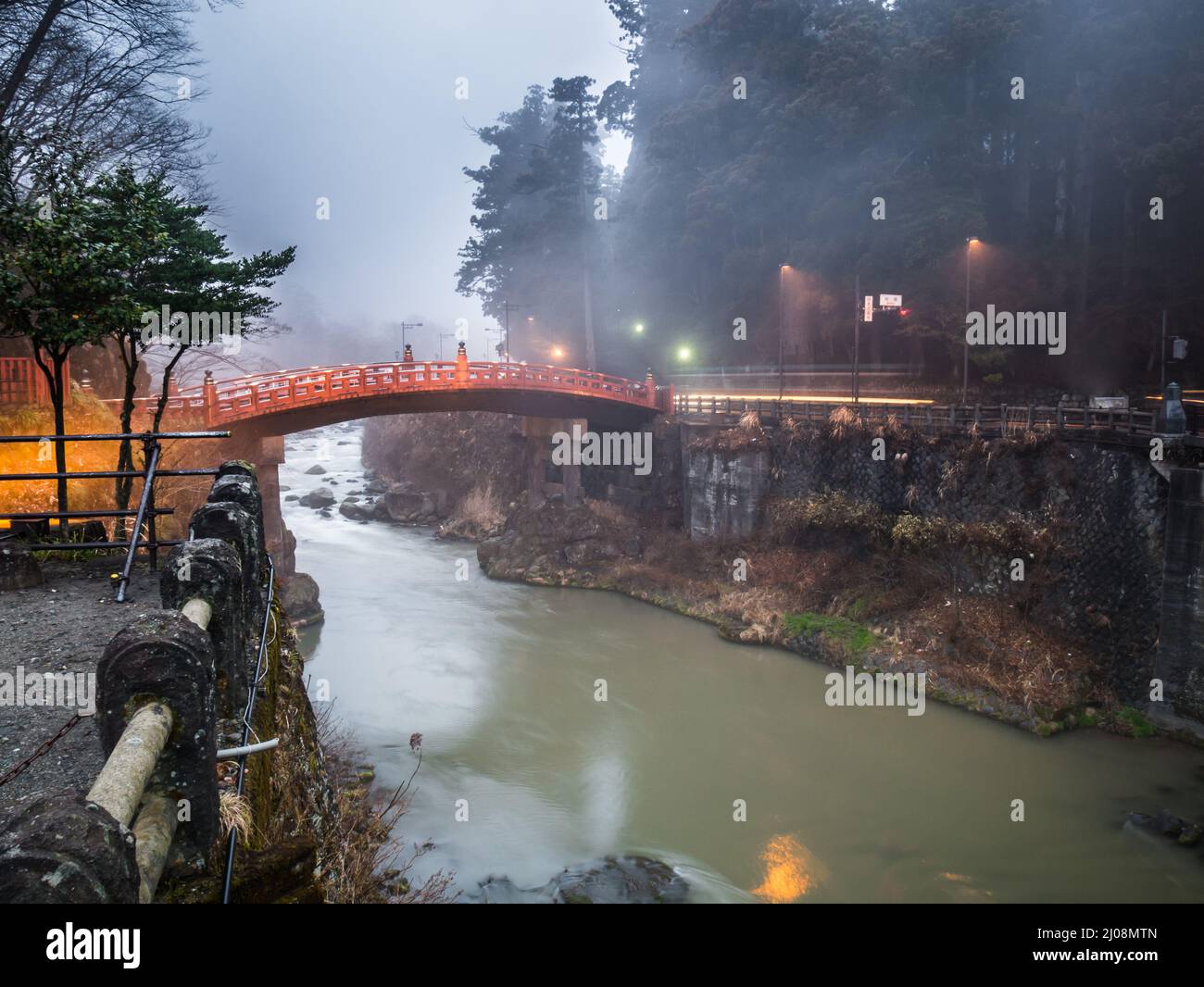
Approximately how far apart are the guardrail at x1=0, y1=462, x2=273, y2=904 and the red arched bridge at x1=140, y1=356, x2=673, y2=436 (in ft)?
67.1

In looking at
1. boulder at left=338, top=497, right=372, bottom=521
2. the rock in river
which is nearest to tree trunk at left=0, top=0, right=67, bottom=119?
the rock in river

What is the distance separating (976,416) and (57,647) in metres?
24.1

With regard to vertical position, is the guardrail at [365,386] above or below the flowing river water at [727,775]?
above

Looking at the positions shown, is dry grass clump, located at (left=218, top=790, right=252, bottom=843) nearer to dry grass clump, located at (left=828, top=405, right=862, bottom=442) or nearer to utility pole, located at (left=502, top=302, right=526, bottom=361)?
dry grass clump, located at (left=828, top=405, right=862, bottom=442)

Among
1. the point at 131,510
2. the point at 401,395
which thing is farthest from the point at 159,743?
the point at 401,395

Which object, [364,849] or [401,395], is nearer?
[364,849]

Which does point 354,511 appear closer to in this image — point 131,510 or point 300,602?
point 300,602

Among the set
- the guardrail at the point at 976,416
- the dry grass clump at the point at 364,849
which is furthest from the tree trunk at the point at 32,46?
the guardrail at the point at 976,416

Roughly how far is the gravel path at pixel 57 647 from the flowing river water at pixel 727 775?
28.7ft

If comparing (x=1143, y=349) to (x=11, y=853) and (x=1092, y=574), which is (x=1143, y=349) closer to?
(x=1092, y=574)

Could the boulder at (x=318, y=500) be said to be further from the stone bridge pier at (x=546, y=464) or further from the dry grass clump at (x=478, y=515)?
the stone bridge pier at (x=546, y=464)

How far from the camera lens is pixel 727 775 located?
1800 centimetres

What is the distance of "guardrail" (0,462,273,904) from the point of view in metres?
2.24

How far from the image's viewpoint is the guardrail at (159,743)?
2238 millimetres
